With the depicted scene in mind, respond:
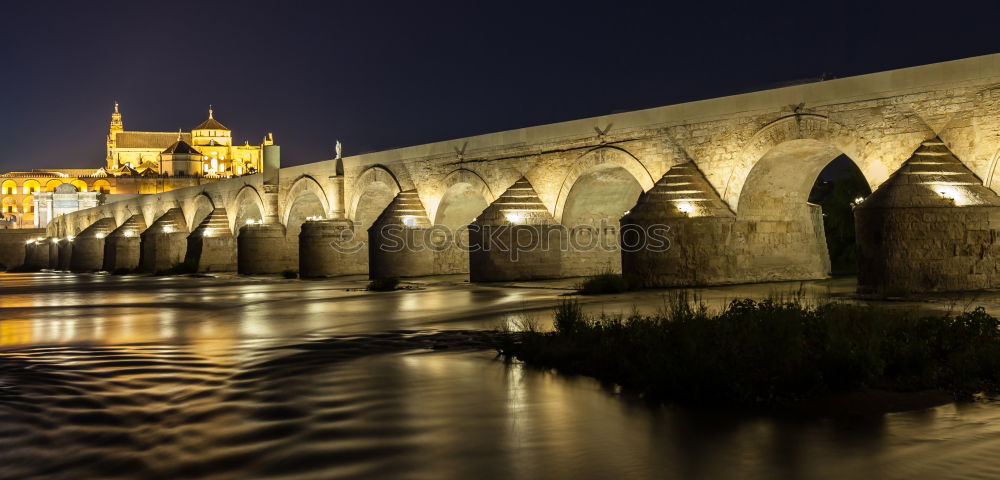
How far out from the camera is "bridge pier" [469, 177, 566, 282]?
19.5 metres

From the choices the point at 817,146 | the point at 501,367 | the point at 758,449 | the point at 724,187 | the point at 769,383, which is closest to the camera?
the point at 758,449

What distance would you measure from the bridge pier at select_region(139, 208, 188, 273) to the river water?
29297mm

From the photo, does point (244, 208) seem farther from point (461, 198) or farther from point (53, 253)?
point (53, 253)

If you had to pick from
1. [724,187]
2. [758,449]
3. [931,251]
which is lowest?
[758,449]

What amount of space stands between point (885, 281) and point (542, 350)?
7141 mm

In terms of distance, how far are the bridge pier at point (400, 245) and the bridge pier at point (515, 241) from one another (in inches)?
162

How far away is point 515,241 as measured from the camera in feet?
64.2

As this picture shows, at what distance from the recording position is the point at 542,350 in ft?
23.7

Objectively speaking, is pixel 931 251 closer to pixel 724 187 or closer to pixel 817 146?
pixel 817 146

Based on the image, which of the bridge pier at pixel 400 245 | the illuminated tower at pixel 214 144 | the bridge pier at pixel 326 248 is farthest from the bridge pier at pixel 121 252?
Result: the illuminated tower at pixel 214 144

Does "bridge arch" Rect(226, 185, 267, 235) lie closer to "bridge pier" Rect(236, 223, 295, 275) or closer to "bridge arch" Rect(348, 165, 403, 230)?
"bridge pier" Rect(236, 223, 295, 275)

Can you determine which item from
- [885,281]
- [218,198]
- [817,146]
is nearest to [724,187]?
[817,146]

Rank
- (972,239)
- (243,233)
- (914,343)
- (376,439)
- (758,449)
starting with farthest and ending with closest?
(243,233)
(972,239)
(914,343)
(376,439)
(758,449)

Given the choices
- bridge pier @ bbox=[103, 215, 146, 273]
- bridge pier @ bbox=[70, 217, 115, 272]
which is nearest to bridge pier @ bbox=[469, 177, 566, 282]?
bridge pier @ bbox=[103, 215, 146, 273]
